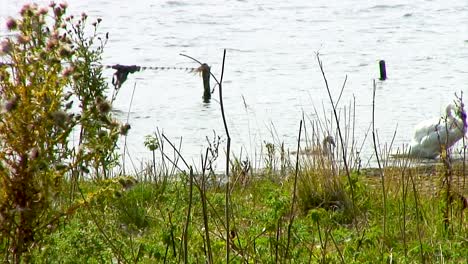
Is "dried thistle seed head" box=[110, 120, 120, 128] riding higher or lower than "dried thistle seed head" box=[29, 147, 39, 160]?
higher

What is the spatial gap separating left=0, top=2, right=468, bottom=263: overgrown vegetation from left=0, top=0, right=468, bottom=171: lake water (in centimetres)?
219

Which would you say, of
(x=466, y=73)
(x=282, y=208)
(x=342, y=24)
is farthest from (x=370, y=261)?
(x=342, y=24)

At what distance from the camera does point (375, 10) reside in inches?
893

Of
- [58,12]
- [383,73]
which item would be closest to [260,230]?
[58,12]

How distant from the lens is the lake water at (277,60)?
1184cm

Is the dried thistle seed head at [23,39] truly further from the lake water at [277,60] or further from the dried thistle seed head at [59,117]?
the lake water at [277,60]

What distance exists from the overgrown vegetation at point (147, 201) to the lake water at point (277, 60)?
2.19 meters

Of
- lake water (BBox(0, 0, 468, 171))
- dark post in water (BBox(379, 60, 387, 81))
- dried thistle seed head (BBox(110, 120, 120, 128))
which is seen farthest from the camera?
dark post in water (BBox(379, 60, 387, 81))

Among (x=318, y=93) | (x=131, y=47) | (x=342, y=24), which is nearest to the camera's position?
(x=318, y=93)

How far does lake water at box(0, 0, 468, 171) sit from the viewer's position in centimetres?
1184

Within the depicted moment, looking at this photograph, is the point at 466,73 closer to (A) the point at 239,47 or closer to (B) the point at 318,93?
(B) the point at 318,93

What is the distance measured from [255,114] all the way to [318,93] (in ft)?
5.32

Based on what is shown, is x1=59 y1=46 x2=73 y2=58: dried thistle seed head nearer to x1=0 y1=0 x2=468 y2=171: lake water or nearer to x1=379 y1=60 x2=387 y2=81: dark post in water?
x1=0 y1=0 x2=468 y2=171: lake water

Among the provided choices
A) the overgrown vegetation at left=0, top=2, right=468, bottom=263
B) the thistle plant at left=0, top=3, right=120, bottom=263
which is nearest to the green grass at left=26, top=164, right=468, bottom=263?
the overgrown vegetation at left=0, top=2, right=468, bottom=263
